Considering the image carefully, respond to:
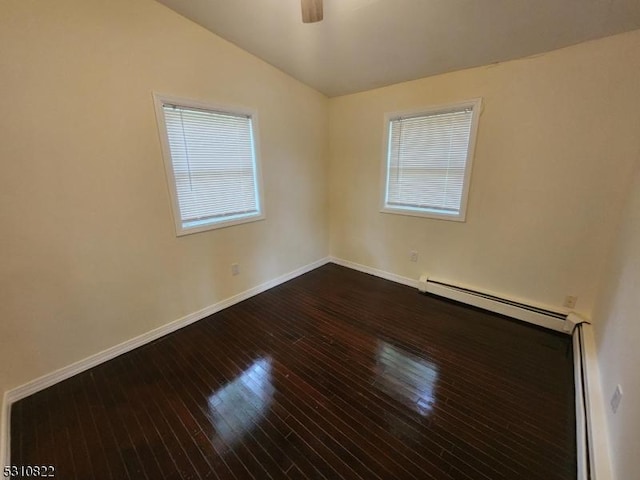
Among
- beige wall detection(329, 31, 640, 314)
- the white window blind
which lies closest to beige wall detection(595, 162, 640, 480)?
beige wall detection(329, 31, 640, 314)

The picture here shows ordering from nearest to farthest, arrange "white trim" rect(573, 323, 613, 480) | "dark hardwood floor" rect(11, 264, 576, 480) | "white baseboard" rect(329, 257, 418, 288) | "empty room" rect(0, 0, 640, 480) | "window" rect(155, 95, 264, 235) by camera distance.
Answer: "white trim" rect(573, 323, 613, 480) → "dark hardwood floor" rect(11, 264, 576, 480) → "empty room" rect(0, 0, 640, 480) → "window" rect(155, 95, 264, 235) → "white baseboard" rect(329, 257, 418, 288)

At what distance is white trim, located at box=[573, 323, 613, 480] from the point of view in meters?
1.16

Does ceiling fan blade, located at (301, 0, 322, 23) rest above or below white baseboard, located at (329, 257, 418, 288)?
above

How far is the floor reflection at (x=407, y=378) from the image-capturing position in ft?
5.48

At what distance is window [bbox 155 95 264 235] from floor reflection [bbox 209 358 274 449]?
1388mm

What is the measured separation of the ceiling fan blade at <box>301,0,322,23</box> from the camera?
1.40 meters

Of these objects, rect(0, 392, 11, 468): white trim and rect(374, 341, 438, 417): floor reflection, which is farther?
rect(374, 341, 438, 417): floor reflection

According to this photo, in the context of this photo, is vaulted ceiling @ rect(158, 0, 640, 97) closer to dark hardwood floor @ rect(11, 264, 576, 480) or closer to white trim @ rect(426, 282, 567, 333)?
white trim @ rect(426, 282, 567, 333)

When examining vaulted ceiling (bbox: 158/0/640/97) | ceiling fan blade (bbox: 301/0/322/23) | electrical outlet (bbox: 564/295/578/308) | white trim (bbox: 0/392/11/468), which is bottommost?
white trim (bbox: 0/392/11/468)

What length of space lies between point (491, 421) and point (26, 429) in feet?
9.00

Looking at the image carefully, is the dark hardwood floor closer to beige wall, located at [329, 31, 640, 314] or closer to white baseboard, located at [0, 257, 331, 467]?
white baseboard, located at [0, 257, 331, 467]

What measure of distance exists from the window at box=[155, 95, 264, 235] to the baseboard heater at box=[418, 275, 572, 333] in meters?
2.18

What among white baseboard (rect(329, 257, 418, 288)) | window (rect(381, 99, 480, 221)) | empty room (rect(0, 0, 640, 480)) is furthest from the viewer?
white baseboard (rect(329, 257, 418, 288))

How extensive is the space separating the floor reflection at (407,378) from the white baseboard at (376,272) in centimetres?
126
